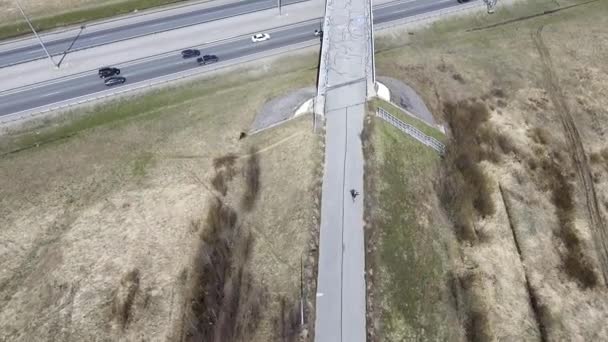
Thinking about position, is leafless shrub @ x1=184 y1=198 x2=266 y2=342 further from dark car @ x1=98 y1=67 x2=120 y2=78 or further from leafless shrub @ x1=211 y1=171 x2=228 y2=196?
dark car @ x1=98 y1=67 x2=120 y2=78

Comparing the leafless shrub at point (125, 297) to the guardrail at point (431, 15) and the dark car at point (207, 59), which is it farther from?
the guardrail at point (431, 15)

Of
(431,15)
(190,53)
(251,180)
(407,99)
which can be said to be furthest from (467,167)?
(190,53)

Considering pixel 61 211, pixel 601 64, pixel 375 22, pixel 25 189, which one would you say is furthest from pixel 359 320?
pixel 601 64

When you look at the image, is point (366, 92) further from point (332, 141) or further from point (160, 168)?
point (160, 168)

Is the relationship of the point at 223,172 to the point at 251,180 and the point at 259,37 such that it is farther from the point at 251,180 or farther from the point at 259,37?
the point at 259,37

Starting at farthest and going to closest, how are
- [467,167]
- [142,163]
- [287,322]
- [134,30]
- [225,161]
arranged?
[134,30] → [467,167] → [142,163] → [225,161] → [287,322]

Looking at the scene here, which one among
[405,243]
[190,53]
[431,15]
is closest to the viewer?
[405,243]
